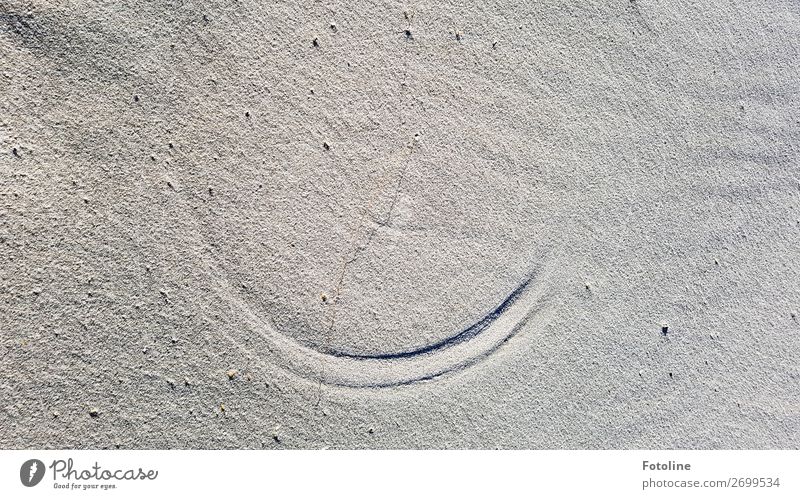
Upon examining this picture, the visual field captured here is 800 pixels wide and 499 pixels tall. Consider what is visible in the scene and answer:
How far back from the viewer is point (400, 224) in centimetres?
228

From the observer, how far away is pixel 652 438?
239 centimetres

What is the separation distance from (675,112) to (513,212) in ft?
3.09
